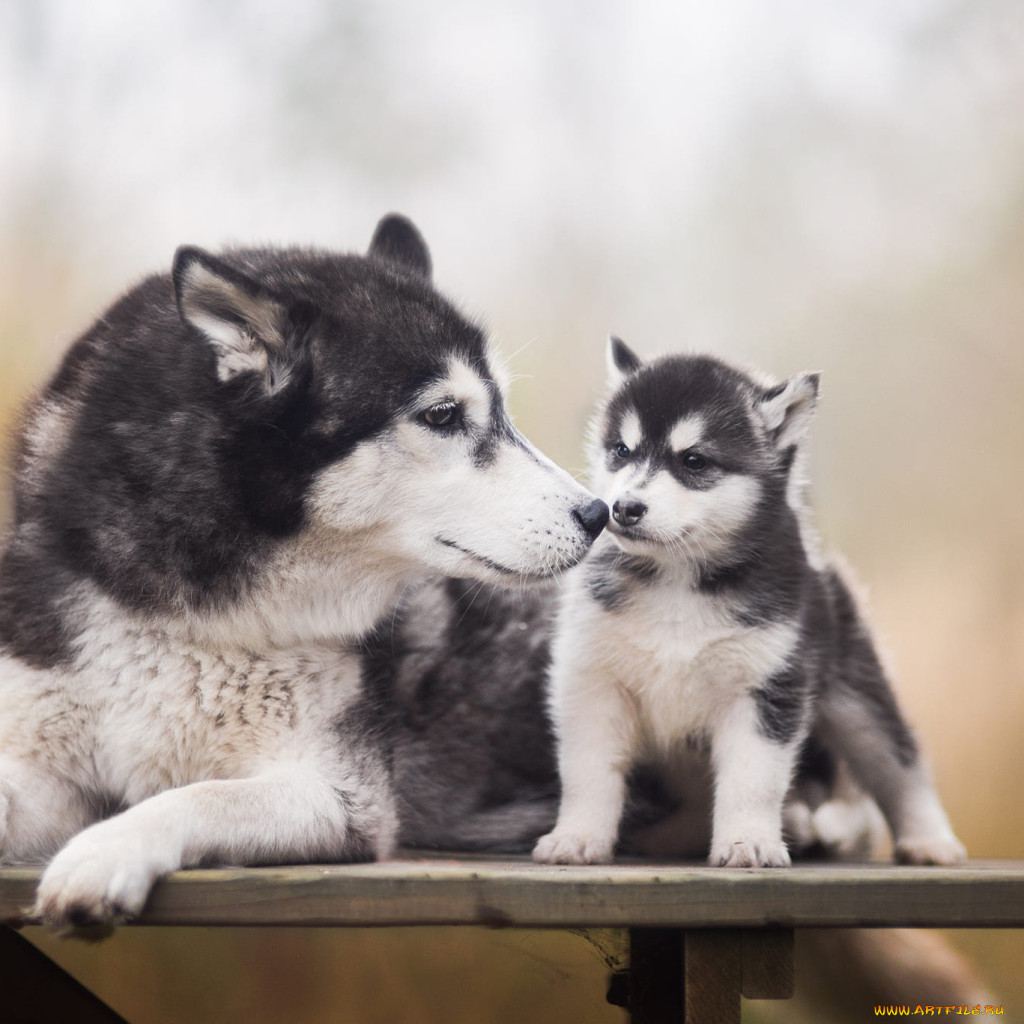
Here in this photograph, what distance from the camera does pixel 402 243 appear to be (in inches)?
104

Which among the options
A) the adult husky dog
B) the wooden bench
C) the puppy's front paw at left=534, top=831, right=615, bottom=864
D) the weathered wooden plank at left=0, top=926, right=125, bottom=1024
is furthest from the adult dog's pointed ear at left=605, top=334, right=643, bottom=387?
the weathered wooden plank at left=0, top=926, right=125, bottom=1024

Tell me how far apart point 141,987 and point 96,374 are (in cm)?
213

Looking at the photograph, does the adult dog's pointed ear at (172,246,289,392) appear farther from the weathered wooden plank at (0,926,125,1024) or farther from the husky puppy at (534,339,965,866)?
the weathered wooden plank at (0,926,125,1024)

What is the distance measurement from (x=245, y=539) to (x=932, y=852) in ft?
4.67


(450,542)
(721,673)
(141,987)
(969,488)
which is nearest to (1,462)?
(450,542)

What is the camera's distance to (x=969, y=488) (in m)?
3.86

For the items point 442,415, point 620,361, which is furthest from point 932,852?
point 442,415

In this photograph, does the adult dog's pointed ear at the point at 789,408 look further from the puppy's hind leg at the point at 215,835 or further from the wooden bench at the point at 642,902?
the puppy's hind leg at the point at 215,835

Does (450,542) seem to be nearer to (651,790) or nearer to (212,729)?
(212,729)

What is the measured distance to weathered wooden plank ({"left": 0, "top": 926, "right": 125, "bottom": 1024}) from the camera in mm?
→ 2045

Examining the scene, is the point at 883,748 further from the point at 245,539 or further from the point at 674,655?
the point at 245,539

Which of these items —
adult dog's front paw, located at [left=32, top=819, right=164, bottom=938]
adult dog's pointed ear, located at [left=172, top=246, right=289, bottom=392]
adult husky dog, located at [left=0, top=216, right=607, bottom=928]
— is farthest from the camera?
adult husky dog, located at [left=0, top=216, right=607, bottom=928]

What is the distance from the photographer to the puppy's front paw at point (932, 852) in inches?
88.4

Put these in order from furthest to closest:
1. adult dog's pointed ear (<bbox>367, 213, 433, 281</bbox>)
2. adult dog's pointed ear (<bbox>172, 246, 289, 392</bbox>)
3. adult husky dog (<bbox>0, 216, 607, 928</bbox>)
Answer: adult dog's pointed ear (<bbox>367, 213, 433, 281</bbox>), adult husky dog (<bbox>0, 216, 607, 928</bbox>), adult dog's pointed ear (<bbox>172, 246, 289, 392</bbox>)
